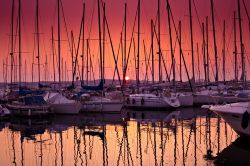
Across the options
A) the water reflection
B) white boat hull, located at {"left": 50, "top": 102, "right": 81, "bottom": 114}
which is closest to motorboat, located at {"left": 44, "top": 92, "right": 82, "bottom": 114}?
white boat hull, located at {"left": 50, "top": 102, "right": 81, "bottom": 114}

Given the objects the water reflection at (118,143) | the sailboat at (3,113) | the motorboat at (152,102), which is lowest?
the water reflection at (118,143)

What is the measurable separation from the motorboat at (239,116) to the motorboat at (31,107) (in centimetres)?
2023

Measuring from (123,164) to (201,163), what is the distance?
3059 mm

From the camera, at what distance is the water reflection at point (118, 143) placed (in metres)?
17.7

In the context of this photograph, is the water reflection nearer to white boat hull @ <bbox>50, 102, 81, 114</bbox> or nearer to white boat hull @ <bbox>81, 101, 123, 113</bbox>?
white boat hull @ <bbox>50, 102, 81, 114</bbox>

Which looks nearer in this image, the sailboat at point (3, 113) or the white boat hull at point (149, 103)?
the sailboat at point (3, 113)

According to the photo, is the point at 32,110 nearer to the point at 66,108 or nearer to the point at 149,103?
the point at 66,108

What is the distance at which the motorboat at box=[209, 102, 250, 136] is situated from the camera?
19.7 meters

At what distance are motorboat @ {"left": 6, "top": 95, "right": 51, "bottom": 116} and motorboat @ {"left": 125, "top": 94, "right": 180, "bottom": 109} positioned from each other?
36.2ft

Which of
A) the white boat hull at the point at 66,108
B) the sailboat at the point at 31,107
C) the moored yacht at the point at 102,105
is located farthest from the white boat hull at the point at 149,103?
the sailboat at the point at 31,107

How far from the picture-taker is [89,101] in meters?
42.5

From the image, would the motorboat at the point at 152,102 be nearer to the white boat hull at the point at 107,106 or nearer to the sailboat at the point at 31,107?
the white boat hull at the point at 107,106

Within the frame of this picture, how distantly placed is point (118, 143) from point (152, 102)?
2307cm

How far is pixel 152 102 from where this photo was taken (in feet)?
147
